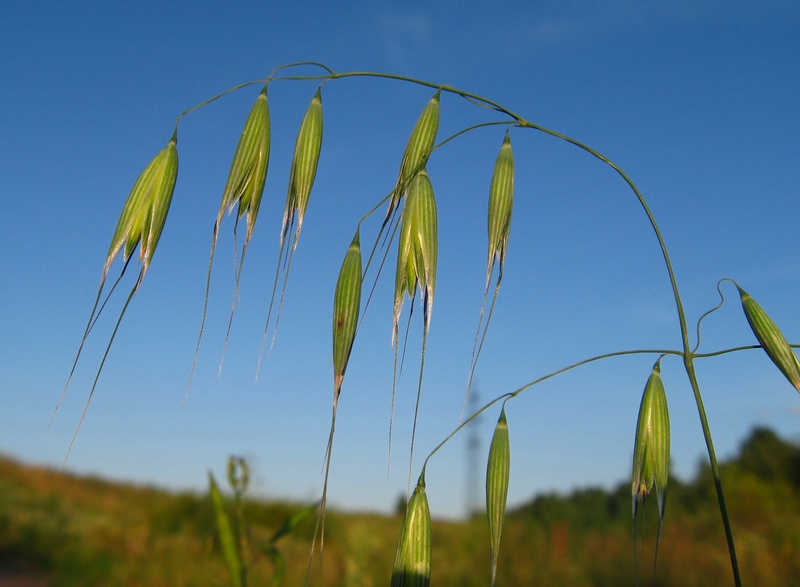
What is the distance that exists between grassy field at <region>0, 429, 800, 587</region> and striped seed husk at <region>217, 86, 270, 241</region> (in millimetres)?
3012

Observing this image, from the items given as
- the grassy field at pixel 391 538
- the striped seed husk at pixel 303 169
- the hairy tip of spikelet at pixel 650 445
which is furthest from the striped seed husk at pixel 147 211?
the grassy field at pixel 391 538

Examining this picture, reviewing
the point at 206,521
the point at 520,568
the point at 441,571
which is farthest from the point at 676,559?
the point at 206,521

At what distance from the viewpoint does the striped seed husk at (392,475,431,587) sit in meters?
0.68

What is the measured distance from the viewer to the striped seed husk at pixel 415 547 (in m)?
0.68

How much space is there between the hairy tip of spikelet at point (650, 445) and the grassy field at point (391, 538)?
291 centimetres

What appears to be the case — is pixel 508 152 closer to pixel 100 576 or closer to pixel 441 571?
pixel 441 571

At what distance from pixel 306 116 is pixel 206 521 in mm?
5078

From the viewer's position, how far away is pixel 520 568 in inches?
166

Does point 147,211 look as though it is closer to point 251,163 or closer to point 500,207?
point 251,163

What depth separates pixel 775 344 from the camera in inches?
30.2

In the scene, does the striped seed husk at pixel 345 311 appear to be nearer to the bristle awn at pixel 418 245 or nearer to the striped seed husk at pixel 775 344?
the bristle awn at pixel 418 245

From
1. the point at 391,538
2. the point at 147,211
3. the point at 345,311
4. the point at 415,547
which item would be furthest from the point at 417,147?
the point at 391,538

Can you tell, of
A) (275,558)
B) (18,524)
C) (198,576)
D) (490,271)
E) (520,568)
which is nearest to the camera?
(490,271)

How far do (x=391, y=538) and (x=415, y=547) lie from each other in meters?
4.44
